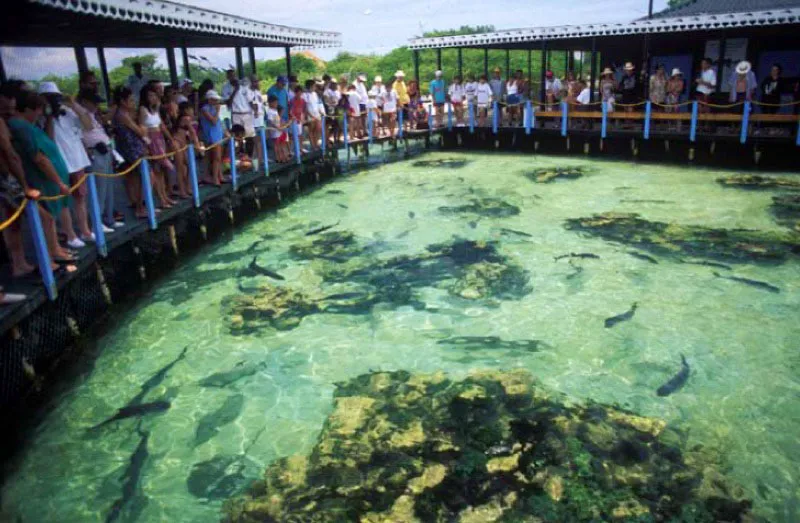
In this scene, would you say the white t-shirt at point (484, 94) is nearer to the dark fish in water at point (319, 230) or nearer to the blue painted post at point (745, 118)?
the blue painted post at point (745, 118)

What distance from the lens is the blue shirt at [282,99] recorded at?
14.5 meters

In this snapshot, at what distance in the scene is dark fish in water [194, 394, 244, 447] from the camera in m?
5.52

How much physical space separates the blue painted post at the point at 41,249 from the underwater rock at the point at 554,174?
1232cm

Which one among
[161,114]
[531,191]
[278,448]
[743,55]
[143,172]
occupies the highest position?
[743,55]

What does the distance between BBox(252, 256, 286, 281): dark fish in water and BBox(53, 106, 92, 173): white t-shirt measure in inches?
122

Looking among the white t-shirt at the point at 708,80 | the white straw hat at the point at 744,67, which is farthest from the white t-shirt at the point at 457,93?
the white straw hat at the point at 744,67

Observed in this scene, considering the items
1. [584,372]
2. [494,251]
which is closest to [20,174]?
[584,372]

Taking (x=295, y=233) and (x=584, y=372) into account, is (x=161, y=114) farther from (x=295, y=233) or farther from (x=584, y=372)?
(x=584, y=372)

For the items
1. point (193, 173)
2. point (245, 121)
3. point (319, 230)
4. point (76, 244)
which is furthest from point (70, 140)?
point (245, 121)

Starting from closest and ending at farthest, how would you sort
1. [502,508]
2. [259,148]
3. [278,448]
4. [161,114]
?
[502,508], [278,448], [161,114], [259,148]

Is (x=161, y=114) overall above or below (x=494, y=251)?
above

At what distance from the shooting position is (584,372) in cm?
637

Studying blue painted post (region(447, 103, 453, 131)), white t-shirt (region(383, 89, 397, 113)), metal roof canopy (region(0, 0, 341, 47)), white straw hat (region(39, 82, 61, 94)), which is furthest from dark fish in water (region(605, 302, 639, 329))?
blue painted post (region(447, 103, 453, 131))

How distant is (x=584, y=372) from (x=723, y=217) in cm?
723
